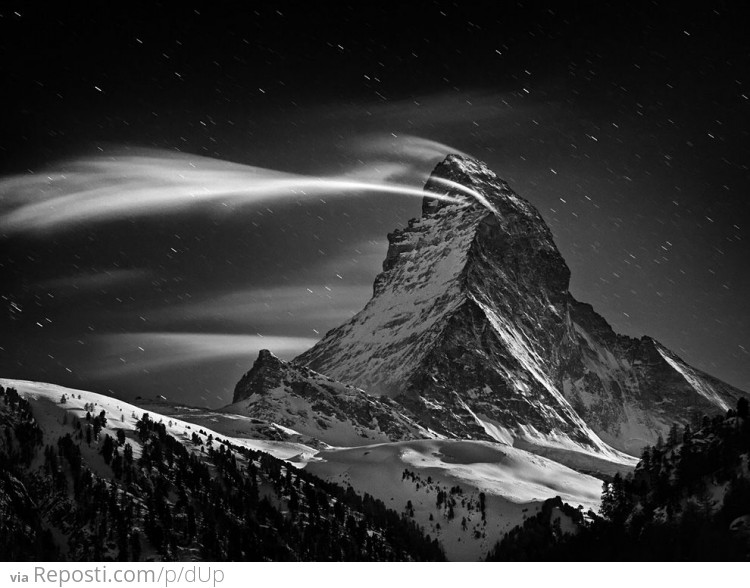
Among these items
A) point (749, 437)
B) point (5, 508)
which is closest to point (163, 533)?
point (5, 508)

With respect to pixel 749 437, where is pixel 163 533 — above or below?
below

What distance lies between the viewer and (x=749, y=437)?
171 meters

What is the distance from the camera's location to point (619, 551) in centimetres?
14162
